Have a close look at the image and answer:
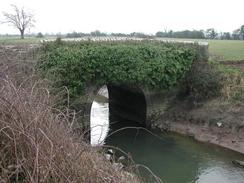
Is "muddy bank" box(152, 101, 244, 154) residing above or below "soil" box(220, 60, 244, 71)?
below

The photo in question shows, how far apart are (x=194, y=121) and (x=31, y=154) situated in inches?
533

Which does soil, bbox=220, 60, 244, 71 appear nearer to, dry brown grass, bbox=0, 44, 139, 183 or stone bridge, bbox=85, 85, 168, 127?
stone bridge, bbox=85, 85, 168, 127

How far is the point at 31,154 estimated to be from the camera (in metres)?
4.71

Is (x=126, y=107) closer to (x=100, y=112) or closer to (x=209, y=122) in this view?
(x=100, y=112)

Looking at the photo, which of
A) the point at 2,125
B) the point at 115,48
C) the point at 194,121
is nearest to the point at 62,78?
the point at 115,48

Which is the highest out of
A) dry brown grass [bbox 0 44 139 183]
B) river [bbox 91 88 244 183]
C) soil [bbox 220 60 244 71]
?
dry brown grass [bbox 0 44 139 183]

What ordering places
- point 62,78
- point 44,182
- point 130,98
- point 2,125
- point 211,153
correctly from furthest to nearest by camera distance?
point 130,98 < point 62,78 < point 211,153 < point 2,125 < point 44,182

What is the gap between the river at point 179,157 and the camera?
12430mm

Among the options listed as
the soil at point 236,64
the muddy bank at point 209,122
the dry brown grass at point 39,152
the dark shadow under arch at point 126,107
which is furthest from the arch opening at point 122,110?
the dry brown grass at point 39,152

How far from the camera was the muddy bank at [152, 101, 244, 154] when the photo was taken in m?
15.5

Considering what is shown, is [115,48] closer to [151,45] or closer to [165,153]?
[151,45]

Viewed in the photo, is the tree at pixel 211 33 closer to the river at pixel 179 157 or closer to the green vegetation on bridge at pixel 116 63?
the green vegetation on bridge at pixel 116 63

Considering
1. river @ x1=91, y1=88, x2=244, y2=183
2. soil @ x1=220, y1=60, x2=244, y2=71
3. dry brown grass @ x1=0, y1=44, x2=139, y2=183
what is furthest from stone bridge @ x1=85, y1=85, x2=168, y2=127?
dry brown grass @ x1=0, y1=44, x2=139, y2=183

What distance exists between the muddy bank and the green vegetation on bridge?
60.5 inches
